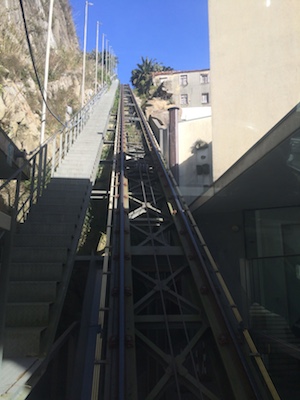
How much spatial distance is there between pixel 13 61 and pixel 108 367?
13279 millimetres

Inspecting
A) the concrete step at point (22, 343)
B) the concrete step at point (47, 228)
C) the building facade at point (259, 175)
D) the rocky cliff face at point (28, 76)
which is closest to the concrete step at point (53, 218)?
the concrete step at point (47, 228)

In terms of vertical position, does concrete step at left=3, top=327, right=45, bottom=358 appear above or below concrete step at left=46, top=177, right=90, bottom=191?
below

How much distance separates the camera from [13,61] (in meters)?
13.5

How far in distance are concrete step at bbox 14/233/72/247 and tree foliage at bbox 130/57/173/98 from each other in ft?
112

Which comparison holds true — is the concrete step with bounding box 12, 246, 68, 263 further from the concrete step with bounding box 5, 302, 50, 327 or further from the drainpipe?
the drainpipe

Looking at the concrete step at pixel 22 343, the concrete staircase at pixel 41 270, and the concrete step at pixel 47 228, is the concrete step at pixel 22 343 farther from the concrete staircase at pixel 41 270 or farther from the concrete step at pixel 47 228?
the concrete step at pixel 47 228

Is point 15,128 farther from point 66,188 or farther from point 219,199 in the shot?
point 219,199

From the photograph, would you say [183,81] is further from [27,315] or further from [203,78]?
[27,315]

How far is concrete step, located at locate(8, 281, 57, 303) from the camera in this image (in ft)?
13.2

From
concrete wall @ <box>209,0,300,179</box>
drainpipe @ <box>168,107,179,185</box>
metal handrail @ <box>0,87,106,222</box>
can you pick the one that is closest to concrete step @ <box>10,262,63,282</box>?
metal handrail @ <box>0,87,106,222</box>

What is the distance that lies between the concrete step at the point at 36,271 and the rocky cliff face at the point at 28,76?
674 cm

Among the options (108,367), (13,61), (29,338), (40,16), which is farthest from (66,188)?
(40,16)


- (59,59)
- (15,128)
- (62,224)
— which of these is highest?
(59,59)

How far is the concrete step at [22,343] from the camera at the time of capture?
347 centimetres
